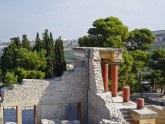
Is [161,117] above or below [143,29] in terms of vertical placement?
below

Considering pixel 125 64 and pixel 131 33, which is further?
pixel 131 33

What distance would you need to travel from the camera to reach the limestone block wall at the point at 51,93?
21891 millimetres

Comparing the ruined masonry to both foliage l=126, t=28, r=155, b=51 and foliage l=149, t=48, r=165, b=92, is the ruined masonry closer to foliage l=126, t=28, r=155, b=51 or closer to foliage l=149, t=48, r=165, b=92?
foliage l=126, t=28, r=155, b=51

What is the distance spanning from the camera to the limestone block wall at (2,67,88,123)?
2189 cm

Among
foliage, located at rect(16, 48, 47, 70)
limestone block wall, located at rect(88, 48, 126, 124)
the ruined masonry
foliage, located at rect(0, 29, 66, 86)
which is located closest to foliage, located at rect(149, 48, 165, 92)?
foliage, located at rect(0, 29, 66, 86)

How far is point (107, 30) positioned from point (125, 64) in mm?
3592

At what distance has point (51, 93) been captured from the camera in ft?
73.6

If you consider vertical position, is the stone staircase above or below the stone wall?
below

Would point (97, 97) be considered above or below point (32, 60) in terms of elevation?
below

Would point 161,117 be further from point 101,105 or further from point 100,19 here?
point 100,19

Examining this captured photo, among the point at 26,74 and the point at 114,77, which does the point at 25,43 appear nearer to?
the point at 26,74

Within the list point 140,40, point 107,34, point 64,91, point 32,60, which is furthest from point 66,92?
point 140,40

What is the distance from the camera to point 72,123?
2145 cm

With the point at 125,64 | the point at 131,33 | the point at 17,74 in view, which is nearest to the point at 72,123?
the point at 125,64
